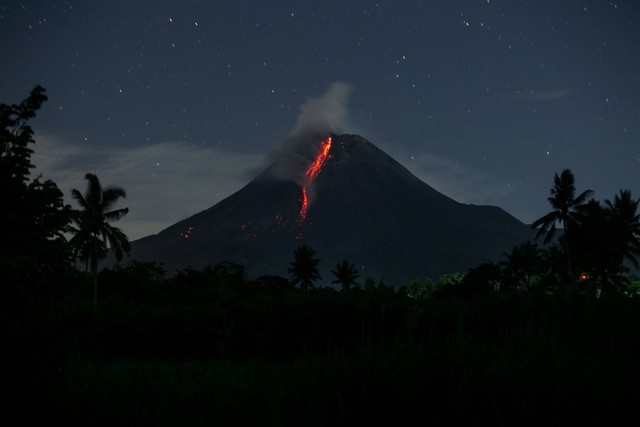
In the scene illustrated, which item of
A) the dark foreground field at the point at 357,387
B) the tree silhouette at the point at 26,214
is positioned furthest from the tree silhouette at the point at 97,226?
the dark foreground field at the point at 357,387

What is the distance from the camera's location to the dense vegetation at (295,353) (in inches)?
136

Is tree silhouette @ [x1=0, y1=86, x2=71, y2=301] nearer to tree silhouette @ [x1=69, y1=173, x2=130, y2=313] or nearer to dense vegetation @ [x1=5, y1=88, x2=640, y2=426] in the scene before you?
dense vegetation @ [x1=5, y1=88, x2=640, y2=426]

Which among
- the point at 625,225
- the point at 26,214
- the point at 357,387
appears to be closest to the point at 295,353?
the point at 357,387

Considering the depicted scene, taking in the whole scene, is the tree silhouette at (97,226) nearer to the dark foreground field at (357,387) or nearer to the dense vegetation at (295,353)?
the dense vegetation at (295,353)

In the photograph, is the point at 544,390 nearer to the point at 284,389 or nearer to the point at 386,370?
the point at 386,370

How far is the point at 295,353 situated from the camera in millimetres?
10594

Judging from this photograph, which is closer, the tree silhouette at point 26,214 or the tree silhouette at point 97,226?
the tree silhouette at point 26,214

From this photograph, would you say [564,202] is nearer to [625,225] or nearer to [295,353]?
[625,225]

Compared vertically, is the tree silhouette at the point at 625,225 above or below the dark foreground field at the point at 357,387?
above

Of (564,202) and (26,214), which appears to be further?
(564,202)

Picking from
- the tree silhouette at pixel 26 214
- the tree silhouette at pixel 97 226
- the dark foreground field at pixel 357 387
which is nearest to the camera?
the dark foreground field at pixel 357 387

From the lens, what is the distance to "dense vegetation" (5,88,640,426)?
136 inches

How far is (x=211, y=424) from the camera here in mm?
3365

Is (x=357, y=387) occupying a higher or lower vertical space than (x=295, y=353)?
higher
